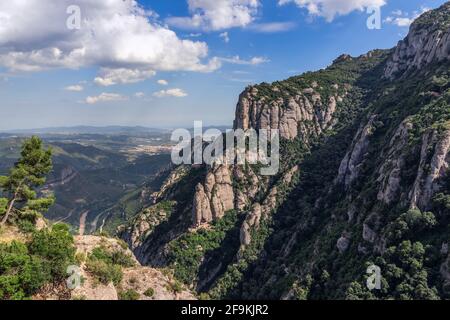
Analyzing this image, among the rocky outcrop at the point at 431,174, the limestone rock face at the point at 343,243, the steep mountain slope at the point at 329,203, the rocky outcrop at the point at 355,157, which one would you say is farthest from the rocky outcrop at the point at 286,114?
the rocky outcrop at the point at 431,174

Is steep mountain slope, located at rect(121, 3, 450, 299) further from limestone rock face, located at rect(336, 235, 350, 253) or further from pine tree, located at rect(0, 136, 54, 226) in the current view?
pine tree, located at rect(0, 136, 54, 226)

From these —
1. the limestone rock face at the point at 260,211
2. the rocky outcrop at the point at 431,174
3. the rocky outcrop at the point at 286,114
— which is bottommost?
the limestone rock face at the point at 260,211

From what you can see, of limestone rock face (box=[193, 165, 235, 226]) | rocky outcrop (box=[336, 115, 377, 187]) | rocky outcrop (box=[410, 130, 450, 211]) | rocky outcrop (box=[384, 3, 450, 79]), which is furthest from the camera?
limestone rock face (box=[193, 165, 235, 226])

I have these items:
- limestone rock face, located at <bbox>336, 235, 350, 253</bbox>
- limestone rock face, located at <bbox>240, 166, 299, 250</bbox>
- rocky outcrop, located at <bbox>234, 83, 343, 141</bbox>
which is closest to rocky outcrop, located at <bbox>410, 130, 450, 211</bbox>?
limestone rock face, located at <bbox>336, 235, 350, 253</bbox>

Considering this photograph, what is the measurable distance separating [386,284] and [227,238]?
8111 centimetres

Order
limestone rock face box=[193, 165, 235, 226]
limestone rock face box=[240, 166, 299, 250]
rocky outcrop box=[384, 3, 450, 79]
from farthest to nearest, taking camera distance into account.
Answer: limestone rock face box=[193, 165, 235, 226] < rocky outcrop box=[384, 3, 450, 79] < limestone rock face box=[240, 166, 299, 250]

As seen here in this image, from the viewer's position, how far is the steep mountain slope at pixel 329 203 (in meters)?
74.2

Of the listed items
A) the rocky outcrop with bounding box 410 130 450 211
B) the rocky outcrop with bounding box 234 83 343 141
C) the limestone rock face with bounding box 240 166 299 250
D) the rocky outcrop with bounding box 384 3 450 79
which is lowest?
the limestone rock face with bounding box 240 166 299 250

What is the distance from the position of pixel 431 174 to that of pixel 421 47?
107 metres

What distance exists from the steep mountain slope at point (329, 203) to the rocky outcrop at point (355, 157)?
443 millimetres

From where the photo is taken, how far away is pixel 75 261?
43844 millimetres

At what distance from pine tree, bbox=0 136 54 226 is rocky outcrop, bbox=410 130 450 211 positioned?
69893 millimetres

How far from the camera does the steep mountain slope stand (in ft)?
244

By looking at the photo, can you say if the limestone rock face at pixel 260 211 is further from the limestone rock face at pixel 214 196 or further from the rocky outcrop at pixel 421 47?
the rocky outcrop at pixel 421 47
